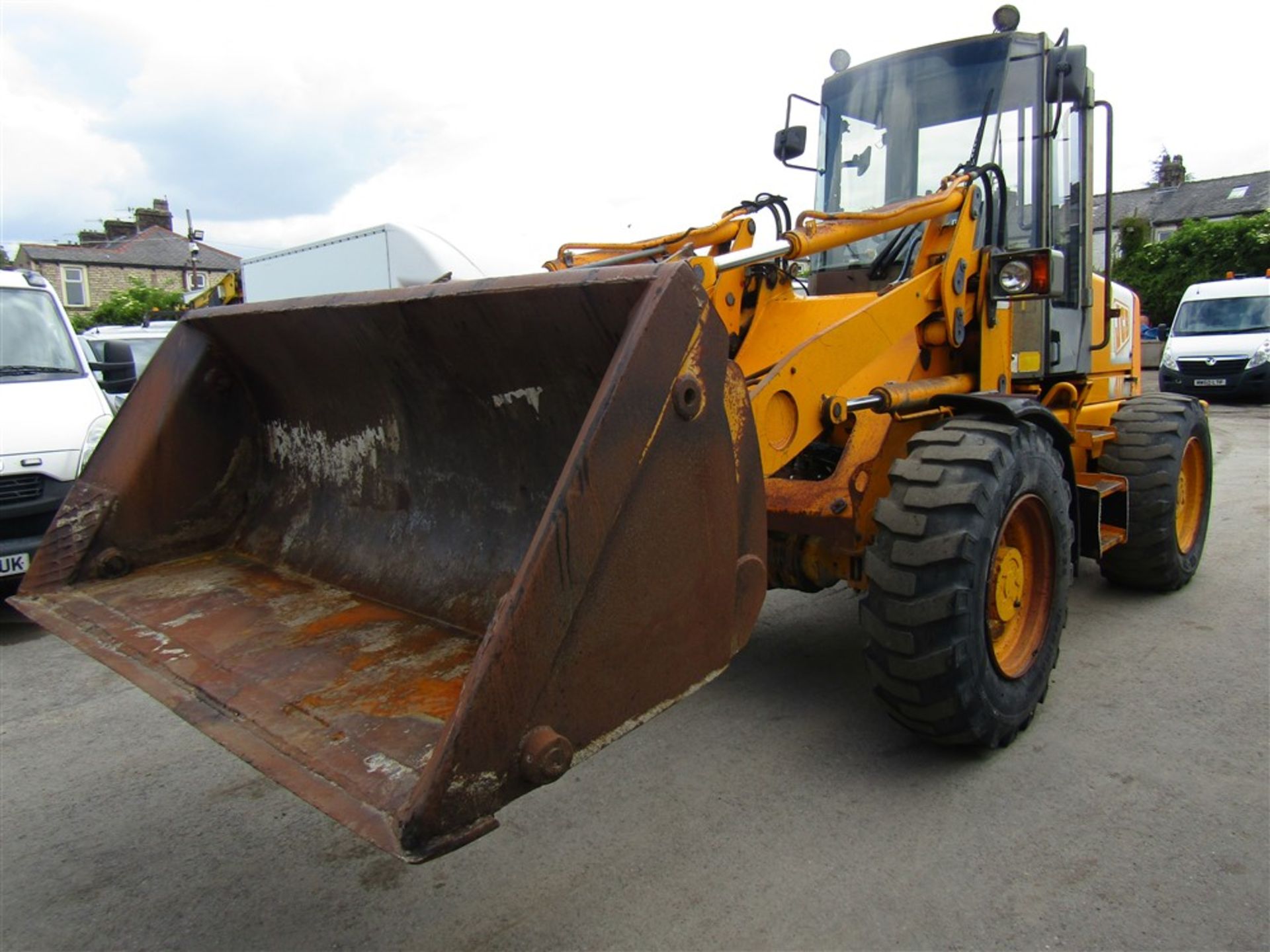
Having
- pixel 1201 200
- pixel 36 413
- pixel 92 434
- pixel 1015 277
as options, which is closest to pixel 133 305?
pixel 36 413

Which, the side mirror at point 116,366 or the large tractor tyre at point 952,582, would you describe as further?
the side mirror at point 116,366

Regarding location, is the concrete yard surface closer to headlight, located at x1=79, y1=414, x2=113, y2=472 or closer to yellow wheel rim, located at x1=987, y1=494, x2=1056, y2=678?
yellow wheel rim, located at x1=987, y1=494, x2=1056, y2=678

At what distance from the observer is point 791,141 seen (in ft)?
16.4

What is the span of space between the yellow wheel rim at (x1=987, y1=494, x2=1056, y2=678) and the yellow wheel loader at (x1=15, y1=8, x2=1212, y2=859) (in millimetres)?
15

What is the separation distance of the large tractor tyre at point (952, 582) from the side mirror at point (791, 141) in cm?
215

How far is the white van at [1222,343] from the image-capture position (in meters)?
17.1

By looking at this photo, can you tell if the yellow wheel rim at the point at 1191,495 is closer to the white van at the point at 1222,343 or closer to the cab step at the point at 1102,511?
the cab step at the point at 1102,511

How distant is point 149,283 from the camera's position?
1697 inches

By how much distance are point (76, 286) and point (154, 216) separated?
7464 mm

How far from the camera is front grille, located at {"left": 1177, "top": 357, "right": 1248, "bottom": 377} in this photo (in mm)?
17094

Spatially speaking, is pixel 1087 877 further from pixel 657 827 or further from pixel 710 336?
pixel 710 336

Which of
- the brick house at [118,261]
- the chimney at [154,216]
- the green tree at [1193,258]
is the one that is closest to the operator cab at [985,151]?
the green tree at [1193,258]

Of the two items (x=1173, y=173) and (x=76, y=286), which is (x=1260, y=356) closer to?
(x=1173, y=173)

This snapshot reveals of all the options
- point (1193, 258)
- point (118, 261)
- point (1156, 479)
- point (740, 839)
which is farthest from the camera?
point (118, 261)
